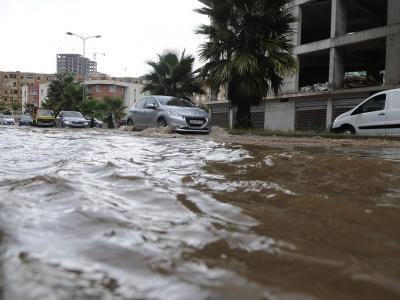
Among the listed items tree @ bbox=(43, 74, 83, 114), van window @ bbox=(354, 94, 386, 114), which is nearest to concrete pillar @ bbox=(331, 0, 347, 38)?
van window @ bbox=(354, 94, 386, 114)

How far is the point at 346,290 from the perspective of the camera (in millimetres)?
1562

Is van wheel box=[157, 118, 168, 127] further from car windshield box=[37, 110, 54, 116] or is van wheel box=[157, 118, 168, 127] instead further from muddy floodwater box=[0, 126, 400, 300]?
car windshield box=[37, 110, 54, 116]

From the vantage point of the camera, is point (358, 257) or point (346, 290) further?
point (358, 257)

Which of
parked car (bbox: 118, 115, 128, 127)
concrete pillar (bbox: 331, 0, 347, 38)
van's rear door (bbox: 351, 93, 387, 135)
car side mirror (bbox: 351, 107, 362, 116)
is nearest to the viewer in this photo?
van's rear door (bbox: 351, 93, 387, 135)

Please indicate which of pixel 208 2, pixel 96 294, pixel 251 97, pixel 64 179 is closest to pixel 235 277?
pixel 96 294

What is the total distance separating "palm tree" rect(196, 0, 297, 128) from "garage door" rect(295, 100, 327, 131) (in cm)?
705

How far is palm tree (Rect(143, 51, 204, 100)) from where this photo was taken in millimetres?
23891

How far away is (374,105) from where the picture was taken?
11633mm

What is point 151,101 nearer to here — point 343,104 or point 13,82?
point 343,104

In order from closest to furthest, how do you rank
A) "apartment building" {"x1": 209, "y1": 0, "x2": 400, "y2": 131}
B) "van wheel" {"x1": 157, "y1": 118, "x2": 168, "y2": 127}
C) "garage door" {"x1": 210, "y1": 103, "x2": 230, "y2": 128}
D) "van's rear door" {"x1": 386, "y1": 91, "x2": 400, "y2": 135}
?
"van's rear door" {"x1": 386, "y1": 91, "x2": 400, "y2": 135}
"van wheel" {"x1": 157, "y1": 118, "x2": 168, "y2": 127}
"apartment building" {"x1": 209, "y1": 0, "x2": 400, "y2": 131}
"garage door" {"x1": 210, "y1": 103, "x2": 230, "y2": 128}

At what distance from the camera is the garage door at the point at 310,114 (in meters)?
21.9

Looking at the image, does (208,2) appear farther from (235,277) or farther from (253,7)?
(235,277)

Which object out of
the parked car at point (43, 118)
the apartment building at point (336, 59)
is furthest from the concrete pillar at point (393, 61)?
the parked car at point (43, 118)

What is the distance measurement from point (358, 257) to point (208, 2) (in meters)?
15.4
